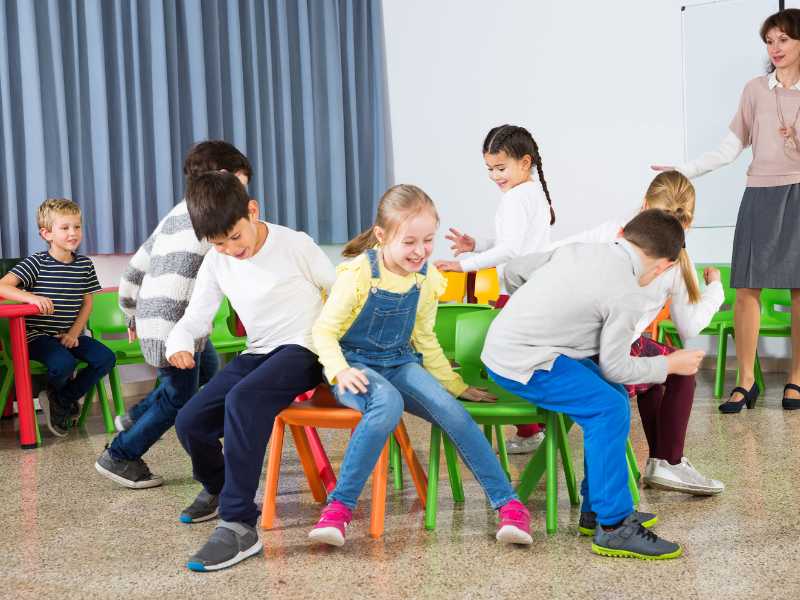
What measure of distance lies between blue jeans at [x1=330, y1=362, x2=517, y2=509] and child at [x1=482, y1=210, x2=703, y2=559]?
16 cm

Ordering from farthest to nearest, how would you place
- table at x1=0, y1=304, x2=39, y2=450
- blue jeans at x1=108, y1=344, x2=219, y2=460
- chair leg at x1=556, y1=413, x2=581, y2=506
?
1. table at x1=0, y1=304, x2=39, y2=450
2. blue jeans at x1=108, y1=344, x2=219, y2=460
3. chair leg at x1=556, y1=413, x2=581, y2=506

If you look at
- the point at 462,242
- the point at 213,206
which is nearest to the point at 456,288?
the point at 462,242

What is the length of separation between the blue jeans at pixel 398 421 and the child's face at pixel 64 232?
6.62ft

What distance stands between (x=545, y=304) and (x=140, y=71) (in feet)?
10.2

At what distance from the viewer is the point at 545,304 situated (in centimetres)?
223

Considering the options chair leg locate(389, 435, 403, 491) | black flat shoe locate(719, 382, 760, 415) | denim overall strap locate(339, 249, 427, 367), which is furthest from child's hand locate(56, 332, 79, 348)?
black flat shoe locate(719, 382, 760, 415)

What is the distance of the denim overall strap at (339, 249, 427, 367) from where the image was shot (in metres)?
2.33

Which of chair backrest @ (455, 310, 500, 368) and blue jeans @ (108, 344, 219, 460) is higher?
chair backrest @ (455, 310, 500, 368)

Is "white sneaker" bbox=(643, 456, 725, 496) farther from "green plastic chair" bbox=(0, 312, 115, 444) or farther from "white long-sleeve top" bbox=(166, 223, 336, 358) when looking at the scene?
"green plastic chair" bbox=(0, 312, 115, 444)

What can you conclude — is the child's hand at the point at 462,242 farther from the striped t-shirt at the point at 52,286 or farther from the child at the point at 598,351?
the striped t-shirt at the point at 52,286

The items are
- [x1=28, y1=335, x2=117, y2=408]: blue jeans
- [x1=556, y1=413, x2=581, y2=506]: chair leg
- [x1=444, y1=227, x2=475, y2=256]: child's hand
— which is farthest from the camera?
[x1=28, y1=335, x2=117, y2=408]: blue jeans

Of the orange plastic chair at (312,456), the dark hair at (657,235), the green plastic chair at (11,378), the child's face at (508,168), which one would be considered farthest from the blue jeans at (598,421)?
the green plastic chair at (11,378)

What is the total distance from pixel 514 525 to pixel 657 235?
0.76 metres

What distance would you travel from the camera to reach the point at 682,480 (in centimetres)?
262
